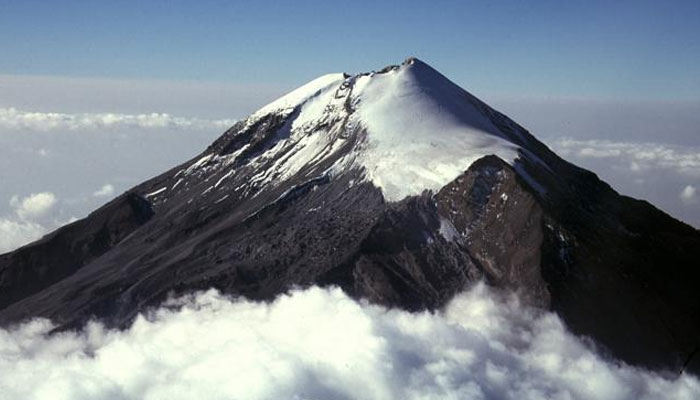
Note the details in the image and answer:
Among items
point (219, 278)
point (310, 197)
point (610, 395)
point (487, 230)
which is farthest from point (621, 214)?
point (219, 278)

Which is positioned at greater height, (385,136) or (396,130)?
(396,130)

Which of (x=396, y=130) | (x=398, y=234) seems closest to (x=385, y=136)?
(x=396, y=130)

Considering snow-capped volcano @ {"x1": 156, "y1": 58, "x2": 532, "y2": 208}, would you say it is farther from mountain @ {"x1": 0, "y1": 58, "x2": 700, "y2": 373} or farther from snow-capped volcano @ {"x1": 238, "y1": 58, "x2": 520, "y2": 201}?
mountain @ {"x1": 0, "y1": 58, "x2": 700, "y2": 373}

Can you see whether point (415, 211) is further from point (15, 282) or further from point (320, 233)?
point (15, 282)

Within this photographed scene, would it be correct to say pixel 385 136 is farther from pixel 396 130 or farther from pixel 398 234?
pixel 398 234

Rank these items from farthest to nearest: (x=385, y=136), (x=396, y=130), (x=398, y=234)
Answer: (x=396, y=130) → (x=385, y=136) → (x=398, y=234)

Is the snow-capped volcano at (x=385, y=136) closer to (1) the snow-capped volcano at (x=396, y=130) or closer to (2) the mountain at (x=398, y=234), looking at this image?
(1) the snow-capped volcano at (x=396, y=130)

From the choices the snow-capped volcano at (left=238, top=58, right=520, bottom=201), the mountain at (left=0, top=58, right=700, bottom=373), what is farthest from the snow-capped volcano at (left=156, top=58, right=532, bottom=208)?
the mountain at (left=0, top=58, right=700, bottom=373)

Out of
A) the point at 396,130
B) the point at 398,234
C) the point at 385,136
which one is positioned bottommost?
the point at 398,234

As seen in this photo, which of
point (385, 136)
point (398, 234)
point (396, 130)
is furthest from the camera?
point (396, 130)
